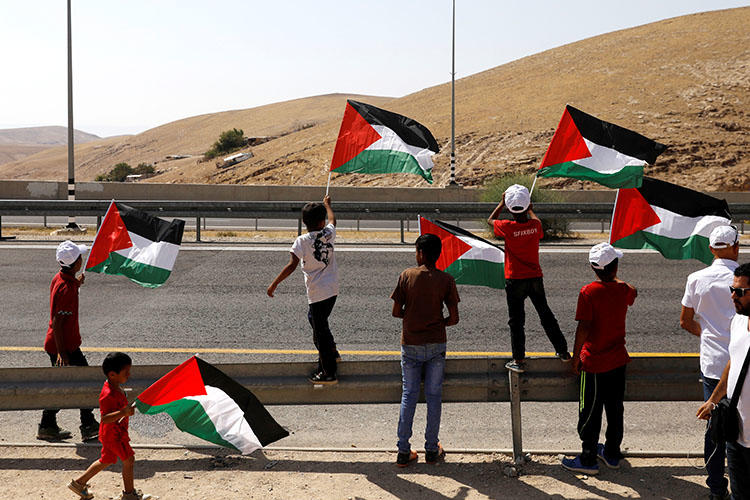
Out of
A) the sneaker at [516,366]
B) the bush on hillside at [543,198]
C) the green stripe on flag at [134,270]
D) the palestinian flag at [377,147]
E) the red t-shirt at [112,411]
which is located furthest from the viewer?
the bush on hillside at [543,198]

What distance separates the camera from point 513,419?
5695 millimetres

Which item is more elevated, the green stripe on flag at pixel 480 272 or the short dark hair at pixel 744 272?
the short dark hair at pixel 744 272

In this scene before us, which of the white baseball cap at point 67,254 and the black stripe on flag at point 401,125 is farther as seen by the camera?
the black stripe on flag at point 401,125

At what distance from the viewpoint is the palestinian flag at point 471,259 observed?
21.6 ft

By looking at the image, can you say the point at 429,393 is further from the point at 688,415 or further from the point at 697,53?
the point at 697,53

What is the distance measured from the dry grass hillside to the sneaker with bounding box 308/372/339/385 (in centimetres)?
4135

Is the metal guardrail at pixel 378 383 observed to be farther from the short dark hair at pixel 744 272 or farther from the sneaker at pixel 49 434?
the short dark hair at pixel 744 272

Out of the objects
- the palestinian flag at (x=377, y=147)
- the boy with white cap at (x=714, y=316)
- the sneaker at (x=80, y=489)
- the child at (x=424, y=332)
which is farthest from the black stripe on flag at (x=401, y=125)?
the sneaker at (x=80, y=489)

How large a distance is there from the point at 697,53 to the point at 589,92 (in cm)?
1259

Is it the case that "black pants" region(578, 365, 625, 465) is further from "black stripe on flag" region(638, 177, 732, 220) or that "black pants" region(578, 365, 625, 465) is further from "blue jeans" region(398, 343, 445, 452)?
"black stripe on flag" region(638, 177, 732, 220)

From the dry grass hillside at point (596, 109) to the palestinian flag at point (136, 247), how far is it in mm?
40782

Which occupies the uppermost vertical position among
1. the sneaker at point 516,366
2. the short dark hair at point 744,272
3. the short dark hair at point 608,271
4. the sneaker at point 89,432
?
the short dark hair at point 744,272

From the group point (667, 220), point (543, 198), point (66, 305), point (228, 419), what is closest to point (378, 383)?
point (228, 419)

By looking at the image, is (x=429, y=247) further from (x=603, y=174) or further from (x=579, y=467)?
(x=603, y=174)
